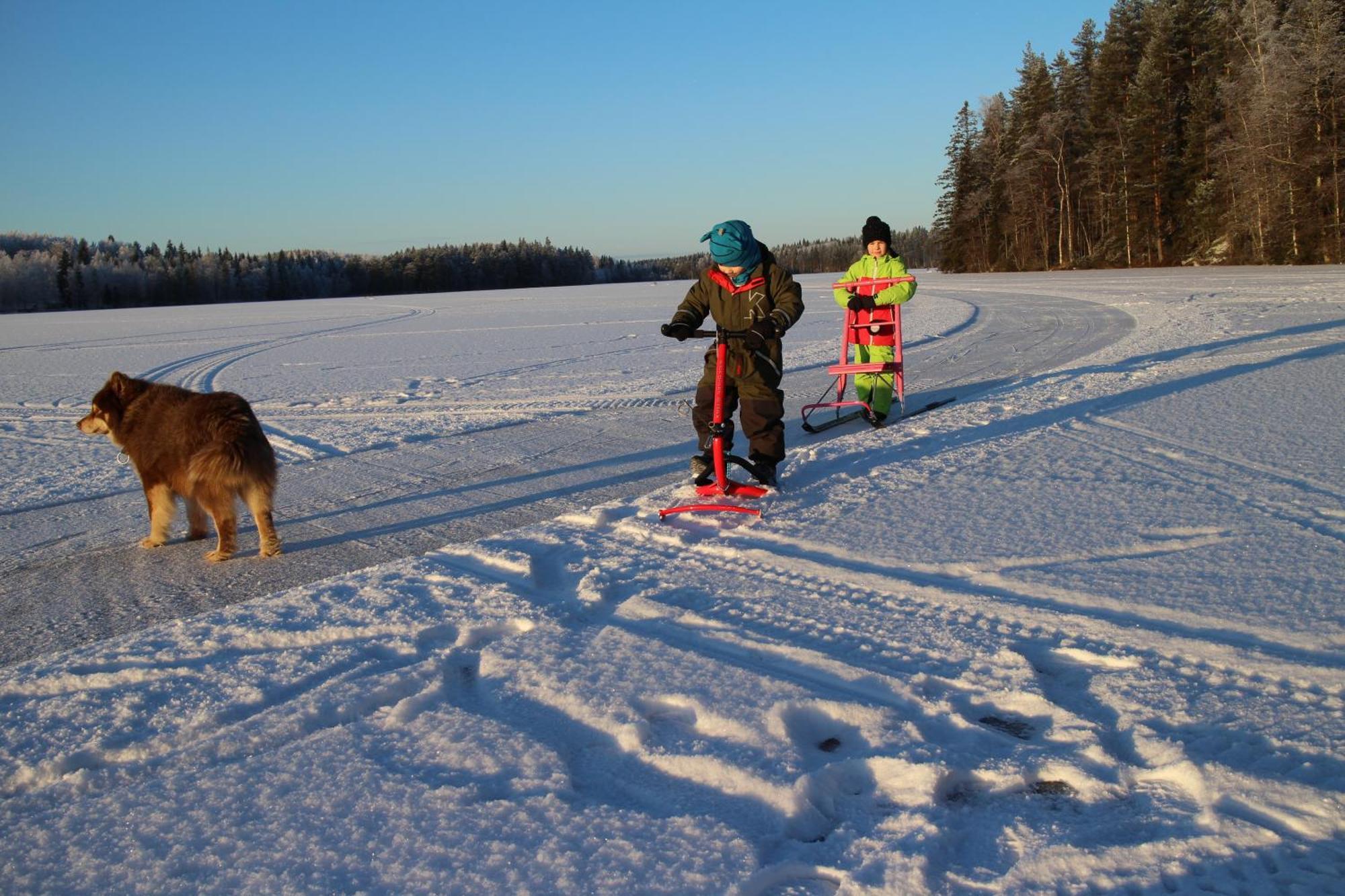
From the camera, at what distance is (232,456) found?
503 cm

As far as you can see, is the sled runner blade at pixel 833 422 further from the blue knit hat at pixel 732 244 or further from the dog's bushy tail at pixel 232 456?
the dog's bushy tail at pixel 232 456

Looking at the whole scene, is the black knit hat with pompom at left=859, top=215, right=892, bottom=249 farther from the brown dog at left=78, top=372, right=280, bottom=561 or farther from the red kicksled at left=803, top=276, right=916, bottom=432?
the brown dog at left=78, top=372, right=280, bottom=561

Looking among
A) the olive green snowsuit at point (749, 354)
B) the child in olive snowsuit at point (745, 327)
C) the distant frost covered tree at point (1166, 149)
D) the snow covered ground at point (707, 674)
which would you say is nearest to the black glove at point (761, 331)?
the child in olive snowsuit at point (745, 327)

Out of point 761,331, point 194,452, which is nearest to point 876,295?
point 761,331

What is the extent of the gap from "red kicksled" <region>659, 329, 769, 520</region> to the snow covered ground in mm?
192

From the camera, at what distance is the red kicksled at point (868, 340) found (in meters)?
8.46

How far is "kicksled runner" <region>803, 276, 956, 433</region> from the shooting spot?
333 inches

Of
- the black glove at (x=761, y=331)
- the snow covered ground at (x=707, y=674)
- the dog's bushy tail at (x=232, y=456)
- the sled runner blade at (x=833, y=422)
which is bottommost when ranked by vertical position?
the snow covered ground at (x=707, y=674)

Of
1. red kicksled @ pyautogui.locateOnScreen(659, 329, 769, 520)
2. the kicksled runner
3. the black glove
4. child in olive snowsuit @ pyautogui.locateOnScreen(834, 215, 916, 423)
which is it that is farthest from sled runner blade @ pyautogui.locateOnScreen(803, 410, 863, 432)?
the black glove

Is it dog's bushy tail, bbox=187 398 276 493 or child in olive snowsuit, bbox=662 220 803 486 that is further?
child in olive snowsuit, bbox=662 220 803 486

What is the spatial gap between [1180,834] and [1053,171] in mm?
61306

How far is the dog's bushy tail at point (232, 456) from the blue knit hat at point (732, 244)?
300 cm

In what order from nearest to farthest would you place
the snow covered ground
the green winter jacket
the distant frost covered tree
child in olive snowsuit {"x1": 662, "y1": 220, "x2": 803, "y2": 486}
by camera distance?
the snow covered ground → child in olive snowsuit {"x1": 662, "y1": 220, "x2": 803, "y2": 486} → the green winter jacket → the distant frost covered tree

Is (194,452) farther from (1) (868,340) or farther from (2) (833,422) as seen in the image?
(1) (868,340)
